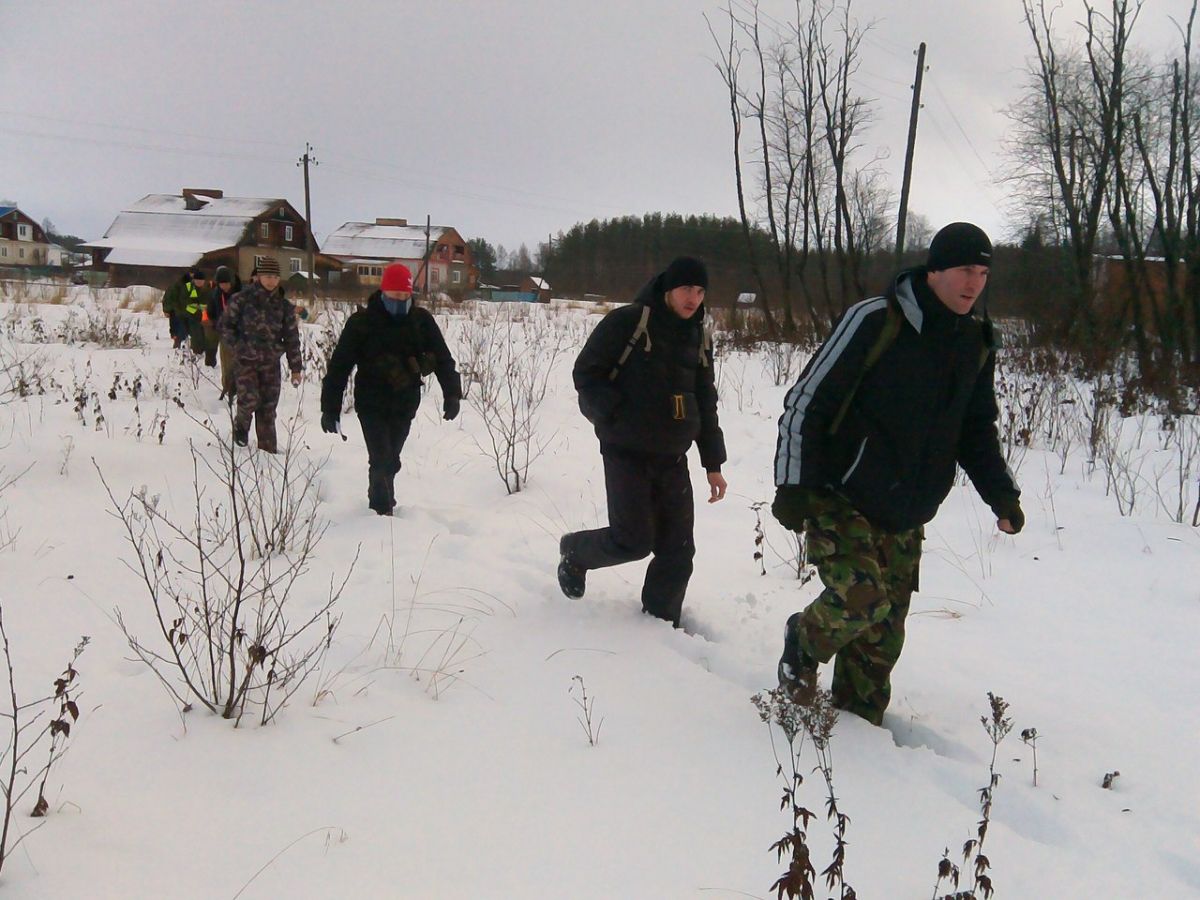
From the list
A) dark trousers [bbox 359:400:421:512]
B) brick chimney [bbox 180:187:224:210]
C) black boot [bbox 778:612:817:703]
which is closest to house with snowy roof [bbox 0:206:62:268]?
brick chimney [bbox 180:187:224:210]

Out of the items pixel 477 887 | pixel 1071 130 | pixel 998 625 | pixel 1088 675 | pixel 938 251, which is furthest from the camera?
pixel 1071 130

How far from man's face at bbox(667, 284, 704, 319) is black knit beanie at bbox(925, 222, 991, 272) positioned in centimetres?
113

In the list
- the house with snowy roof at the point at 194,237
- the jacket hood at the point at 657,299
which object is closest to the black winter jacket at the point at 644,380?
the jacket hood at the point at 657,299

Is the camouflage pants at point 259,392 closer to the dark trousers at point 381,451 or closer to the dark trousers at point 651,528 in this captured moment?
the dark trousers at point 381,451

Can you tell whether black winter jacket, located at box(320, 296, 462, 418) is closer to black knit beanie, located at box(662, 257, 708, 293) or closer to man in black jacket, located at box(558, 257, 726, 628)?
man in black jacket, located at box(558, 257, 726, 628)

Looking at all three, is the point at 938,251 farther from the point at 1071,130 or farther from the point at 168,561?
the point at 1071,130

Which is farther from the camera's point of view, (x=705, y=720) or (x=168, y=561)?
(x=168, y=561)

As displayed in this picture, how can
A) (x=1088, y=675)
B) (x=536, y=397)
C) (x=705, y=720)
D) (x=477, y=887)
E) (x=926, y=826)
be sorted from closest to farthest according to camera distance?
(x=477, y=887)
(x=926, y=826)
(x=705, y=720)
(x=1088, y=675)
(x=536, y=397)

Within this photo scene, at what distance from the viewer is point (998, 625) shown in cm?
400

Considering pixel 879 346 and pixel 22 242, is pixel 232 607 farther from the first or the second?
pixel 22 242

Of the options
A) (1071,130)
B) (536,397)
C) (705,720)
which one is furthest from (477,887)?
(1071,130)

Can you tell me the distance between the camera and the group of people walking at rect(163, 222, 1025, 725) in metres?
2.59

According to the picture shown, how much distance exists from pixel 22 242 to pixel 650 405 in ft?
289

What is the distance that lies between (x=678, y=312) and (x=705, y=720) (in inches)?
66.1
